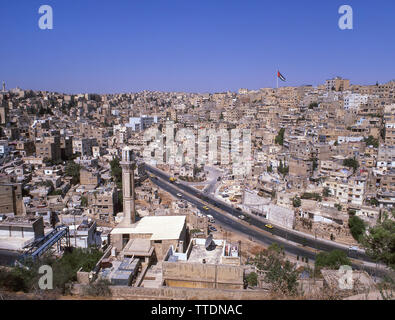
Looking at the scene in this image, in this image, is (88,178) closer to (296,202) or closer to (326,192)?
(296,202)

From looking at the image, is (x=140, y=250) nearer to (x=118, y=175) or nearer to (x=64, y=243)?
(x=64, y=243)

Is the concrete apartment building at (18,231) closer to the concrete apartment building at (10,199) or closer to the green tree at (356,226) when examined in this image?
the concrete apartment building at (10,199)

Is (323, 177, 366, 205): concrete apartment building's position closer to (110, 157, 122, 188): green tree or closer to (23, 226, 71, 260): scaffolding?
(110, 157, 122, 188): green tree

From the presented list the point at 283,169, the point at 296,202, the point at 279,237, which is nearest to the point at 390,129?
the point at 283,169

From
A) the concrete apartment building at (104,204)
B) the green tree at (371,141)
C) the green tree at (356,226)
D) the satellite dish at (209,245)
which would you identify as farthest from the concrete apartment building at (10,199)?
the green tree at (371,141)
